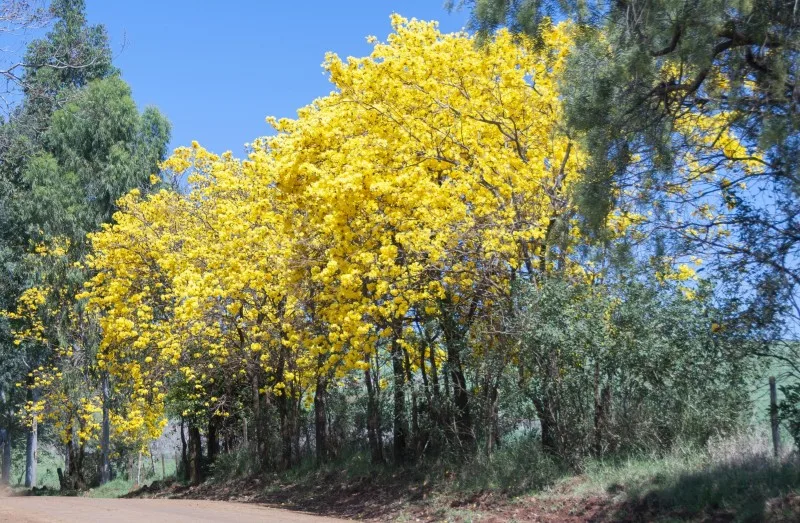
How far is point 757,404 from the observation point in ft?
40.2

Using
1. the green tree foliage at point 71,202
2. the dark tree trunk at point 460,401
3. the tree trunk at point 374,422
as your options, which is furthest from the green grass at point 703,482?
the green tree foliage at point 71,202

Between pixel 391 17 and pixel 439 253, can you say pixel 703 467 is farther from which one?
pixel 391 17

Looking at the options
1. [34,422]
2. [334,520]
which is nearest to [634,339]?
[334,520]

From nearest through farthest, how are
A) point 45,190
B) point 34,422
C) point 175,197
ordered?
point 175,197
point 45,190
point 34,422

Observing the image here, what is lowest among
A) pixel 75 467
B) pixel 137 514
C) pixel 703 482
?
pixel 703 482

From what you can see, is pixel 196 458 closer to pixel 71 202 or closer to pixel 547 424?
pixel 71 202

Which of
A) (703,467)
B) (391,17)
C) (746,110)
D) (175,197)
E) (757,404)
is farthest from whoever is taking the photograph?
(175,197)

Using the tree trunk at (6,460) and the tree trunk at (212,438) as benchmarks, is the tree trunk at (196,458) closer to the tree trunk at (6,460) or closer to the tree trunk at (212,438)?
the tree trunk at (212,438)

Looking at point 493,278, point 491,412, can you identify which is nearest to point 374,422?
point 491,412

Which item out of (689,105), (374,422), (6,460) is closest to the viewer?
(689,105)

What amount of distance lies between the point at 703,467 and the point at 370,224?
6220 millimetres

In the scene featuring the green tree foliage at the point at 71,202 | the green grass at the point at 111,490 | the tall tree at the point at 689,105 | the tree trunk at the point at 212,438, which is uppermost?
the green tree foliage at the point at 71,202

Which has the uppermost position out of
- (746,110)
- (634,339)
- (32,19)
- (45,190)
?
(45,190)

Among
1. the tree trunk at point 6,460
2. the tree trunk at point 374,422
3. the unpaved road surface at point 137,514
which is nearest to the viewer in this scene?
the unpaved road surface at point 137,514
